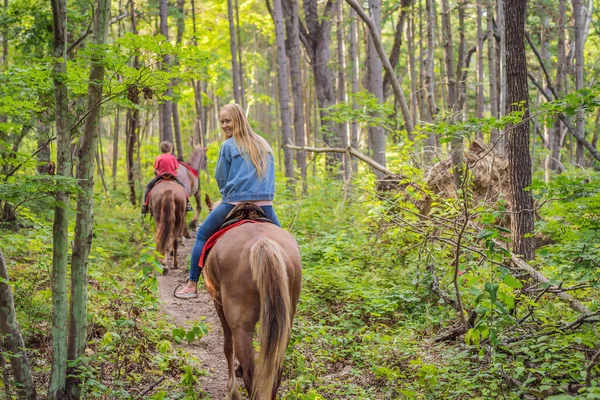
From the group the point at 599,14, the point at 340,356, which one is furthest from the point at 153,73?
the point at 599,14

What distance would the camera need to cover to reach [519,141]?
7133 mm

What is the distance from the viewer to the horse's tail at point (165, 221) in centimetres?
1035

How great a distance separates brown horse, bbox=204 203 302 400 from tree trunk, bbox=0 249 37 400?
1.68 m

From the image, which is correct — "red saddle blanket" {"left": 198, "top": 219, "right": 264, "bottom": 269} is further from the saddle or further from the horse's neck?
the horse's neck

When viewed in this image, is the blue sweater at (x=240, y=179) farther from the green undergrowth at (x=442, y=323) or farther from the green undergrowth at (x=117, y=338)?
the green undergrowth at (x=442, y=323)

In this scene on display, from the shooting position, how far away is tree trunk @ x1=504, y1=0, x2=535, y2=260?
7012mm

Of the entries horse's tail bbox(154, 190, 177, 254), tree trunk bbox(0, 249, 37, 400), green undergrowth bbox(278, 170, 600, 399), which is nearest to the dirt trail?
horse's tail bbox(154, 190, 177, 254)

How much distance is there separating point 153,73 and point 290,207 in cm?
827

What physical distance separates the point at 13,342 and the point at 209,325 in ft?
11.0

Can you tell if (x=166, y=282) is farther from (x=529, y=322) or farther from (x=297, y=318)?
(x=529, y=322)

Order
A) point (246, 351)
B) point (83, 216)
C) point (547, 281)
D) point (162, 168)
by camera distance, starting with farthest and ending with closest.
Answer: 1. point (162, 168)
2. point (547, 281)
3. point (246, 351)
4. point (83, 216)

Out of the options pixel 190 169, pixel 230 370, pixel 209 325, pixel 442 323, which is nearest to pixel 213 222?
pixel 230 370

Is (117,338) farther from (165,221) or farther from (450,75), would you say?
(450,75)

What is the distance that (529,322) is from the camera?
219 inches
